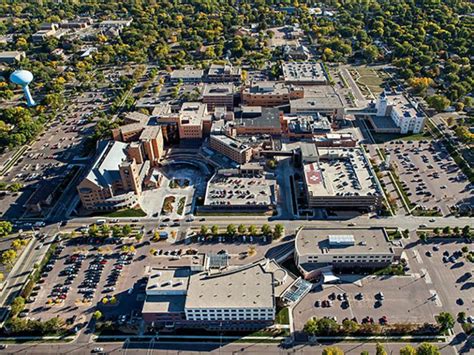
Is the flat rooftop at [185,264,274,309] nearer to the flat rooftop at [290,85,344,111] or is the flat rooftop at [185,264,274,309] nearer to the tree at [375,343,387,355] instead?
the tree at [375,343,387,355]

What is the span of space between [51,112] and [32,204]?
75469 mm

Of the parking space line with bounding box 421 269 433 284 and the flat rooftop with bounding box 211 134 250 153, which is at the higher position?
the flat rooftop with bounding box 211 134 250 153

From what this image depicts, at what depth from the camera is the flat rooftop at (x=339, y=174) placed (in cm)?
11938

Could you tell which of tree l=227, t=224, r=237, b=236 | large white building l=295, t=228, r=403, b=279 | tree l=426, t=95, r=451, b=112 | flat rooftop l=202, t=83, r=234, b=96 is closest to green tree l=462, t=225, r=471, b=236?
large white building l=295, t=228, r=403, b=279

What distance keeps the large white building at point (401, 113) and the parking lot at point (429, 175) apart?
797 cm

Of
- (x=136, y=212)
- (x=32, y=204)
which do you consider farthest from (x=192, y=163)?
(x=32, y=204)

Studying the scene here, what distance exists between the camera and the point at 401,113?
159 m

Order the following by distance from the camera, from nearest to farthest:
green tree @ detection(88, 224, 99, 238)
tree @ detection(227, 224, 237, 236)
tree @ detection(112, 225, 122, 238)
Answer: tree @ detection(227, 224, 237, 236)
green tree @ detection(88, 224, 99, 238)
tree @ detection(112, 225, 122, 238)

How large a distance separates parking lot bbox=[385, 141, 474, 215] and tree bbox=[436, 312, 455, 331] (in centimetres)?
4197

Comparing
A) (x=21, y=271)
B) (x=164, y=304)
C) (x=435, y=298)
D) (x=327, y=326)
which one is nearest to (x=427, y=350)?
(x=435, y=298)

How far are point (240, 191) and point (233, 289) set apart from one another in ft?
145

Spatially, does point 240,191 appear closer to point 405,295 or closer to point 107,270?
point 107,270

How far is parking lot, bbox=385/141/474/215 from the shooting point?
123 metres

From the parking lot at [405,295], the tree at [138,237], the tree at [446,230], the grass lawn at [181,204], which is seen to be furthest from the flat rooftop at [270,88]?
the parking lot at [405,295]
